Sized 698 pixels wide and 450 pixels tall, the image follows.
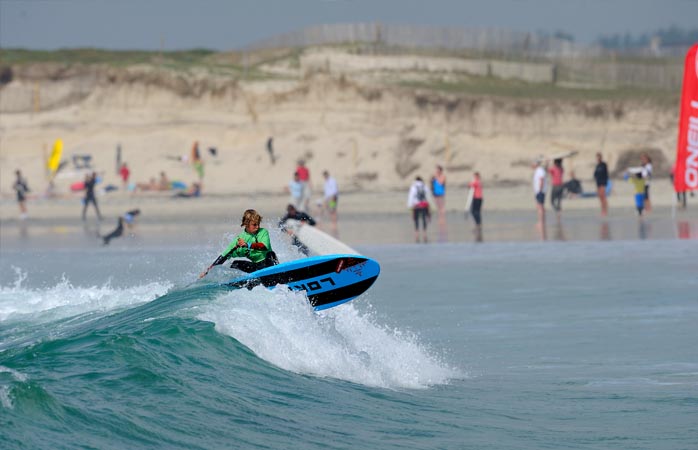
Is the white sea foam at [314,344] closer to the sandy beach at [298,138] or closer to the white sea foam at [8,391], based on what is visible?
the white sea foam at [8,391]

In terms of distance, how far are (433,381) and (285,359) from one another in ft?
4.69

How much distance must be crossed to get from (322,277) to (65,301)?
187 inches

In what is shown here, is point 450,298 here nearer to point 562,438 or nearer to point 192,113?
point 562,438

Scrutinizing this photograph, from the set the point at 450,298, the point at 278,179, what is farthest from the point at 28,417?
the point at 278,179

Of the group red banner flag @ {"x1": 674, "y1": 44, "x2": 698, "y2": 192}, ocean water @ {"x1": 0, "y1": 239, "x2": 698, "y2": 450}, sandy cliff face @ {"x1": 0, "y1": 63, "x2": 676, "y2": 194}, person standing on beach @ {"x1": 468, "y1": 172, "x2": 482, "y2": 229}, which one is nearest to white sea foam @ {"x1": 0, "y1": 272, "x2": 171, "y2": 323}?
ocean water @ {"x1": 0, "y1": 239, "x2": 698, "y2": 450}

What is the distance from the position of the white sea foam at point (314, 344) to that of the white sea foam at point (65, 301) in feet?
8.86

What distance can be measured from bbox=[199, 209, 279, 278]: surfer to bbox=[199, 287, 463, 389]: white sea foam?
562 millimetres

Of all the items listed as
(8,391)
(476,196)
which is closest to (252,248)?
(8,391)

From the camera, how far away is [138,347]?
30.2 feet

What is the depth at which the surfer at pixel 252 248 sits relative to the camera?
11469 millimetres

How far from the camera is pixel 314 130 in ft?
149

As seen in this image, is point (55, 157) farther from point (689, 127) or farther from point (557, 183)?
point (689, 127)

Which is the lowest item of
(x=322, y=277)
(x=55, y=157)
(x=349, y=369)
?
(x=55, y=157)

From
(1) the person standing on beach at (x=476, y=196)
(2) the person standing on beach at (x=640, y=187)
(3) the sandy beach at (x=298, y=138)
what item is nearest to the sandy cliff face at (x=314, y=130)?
(3) the sandy beach at (x=298, y=138)
